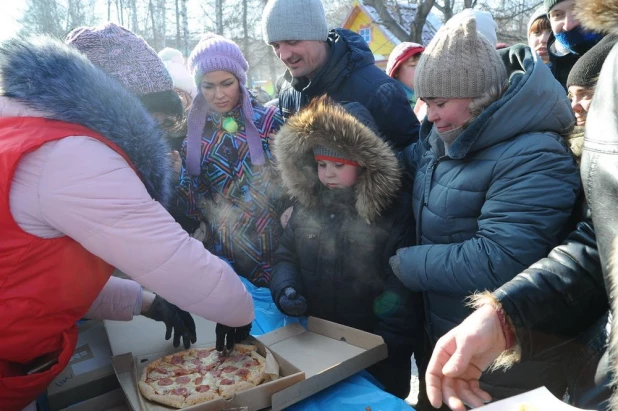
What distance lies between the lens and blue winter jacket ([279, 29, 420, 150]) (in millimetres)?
2555

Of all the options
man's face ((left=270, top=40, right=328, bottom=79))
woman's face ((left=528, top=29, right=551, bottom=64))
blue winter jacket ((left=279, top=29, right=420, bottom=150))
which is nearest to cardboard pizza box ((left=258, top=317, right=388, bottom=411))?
blue winter jacket ((left=279, top=29, right=420, bottom=150))

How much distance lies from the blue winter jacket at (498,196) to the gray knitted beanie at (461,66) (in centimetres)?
10

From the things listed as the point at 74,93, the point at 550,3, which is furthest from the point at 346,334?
the point at 550,3

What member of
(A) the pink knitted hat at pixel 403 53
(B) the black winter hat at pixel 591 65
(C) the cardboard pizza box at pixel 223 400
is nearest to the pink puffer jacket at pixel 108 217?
(C) the cardboard pizza box at pixel 223 400

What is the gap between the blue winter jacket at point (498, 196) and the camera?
61.5 inches

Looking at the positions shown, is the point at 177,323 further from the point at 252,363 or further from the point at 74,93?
the point at 74,93

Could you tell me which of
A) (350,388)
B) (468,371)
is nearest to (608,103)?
(468,371)

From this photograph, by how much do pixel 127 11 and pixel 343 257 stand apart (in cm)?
2673

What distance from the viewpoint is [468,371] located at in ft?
3.69

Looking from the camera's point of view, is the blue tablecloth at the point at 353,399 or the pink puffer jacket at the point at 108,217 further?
the blue tablecloth at the point at 353,399

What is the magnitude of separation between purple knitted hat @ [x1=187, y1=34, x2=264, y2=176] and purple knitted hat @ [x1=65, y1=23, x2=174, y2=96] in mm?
662

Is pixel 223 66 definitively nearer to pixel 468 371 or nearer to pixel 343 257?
pixel 343 257

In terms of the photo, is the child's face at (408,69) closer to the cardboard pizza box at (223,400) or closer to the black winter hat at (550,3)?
the black winter hat at (550,3)

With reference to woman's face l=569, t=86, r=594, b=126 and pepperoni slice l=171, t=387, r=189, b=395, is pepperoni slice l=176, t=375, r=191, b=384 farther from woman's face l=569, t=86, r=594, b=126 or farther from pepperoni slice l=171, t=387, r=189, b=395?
woman's face l=569, t=86, r=594, b=126
